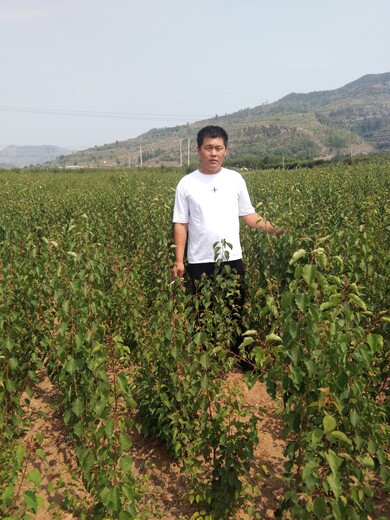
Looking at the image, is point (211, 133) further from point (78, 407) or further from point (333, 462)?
point (333, 462)

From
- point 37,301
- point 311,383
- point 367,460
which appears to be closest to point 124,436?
point 311,383

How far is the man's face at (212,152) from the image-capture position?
3609 millimetres

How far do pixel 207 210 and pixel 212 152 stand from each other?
19.6 inches

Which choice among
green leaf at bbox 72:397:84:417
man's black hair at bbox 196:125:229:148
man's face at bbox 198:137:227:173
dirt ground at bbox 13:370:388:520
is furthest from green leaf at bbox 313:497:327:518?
man's black hair at bbox 196:125:229:148

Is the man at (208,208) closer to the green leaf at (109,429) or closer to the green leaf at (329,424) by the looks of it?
the green leaf at (109,429)

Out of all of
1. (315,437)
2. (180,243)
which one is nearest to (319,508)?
(315,437)

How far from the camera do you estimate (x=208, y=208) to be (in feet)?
12.2

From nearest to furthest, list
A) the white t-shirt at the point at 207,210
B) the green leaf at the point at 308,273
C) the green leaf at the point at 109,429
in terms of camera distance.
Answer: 1. the green leaf at the point at 308,273
2. the green leaf at the point at 109,429
3. the white t-shirt at the point at 207,210

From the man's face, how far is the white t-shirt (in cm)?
12

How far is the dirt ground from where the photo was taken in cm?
274

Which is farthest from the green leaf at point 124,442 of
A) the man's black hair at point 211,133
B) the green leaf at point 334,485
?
the man's black hair at point 211,133

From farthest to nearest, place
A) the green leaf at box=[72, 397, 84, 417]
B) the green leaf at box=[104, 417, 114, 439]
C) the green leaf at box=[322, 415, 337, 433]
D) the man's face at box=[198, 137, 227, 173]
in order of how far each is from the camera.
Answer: the man's face at box=[198, 137, 227, 173], the green leaf at box=[72, 397, 84, 417], the green leaf at box=[104, 417, 114, 439], the green leaf at box=[322, 415, 337, 433]

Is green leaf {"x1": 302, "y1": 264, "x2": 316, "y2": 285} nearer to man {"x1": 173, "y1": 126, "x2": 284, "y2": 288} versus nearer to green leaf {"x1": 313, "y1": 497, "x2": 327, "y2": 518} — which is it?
green leaf {"x1": 313, "y1": 497, "x2": 327, "y2": 518}

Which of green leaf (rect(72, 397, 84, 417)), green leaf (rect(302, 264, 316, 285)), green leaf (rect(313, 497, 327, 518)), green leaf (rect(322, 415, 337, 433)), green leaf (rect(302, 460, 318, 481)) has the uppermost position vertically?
green leaf (rect(302, 264, 316, 285))
